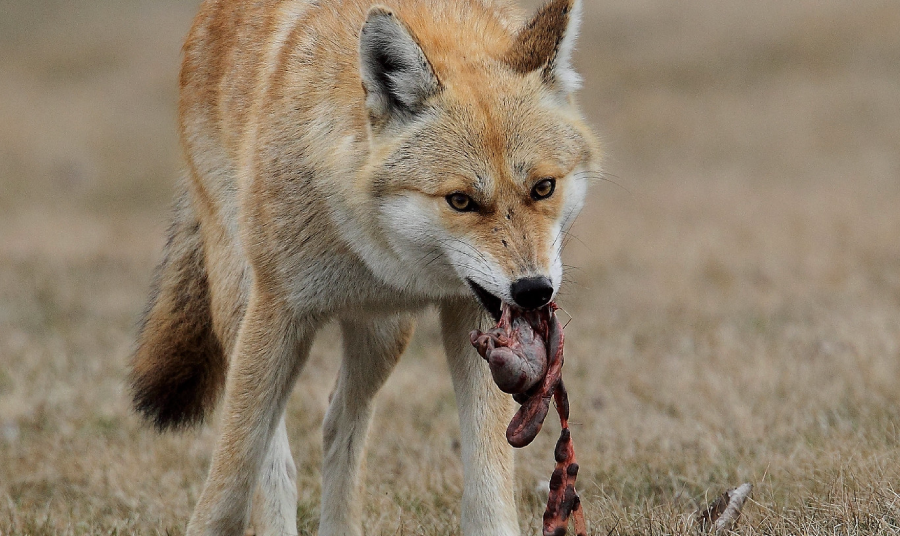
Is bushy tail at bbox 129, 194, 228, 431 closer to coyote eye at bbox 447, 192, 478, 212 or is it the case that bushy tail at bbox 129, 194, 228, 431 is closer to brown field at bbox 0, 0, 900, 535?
brown field at bbox 0, 0, 900, 535

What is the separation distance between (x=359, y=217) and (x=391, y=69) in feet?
1.74

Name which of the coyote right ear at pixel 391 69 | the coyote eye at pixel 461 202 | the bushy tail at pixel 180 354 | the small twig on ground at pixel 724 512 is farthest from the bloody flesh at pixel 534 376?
the bushy tail at pixel 180 354

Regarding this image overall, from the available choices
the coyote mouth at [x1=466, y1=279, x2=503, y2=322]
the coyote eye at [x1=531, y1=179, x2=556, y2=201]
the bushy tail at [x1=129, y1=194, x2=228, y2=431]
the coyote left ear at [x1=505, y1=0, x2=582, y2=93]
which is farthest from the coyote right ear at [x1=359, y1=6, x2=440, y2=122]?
the bushy tail at [x1=129, y1=194, x2=228, y2=431]

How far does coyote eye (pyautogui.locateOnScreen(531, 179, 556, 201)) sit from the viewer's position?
352 centimetres

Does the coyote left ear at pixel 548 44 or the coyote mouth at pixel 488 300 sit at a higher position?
the coyote left ear at pixel 548 44

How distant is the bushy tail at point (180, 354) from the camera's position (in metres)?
4.86

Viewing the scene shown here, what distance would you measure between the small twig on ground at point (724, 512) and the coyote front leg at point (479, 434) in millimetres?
715

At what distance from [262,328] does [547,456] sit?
191cm

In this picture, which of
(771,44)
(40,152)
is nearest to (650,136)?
(771,44)

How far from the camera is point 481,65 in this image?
12.5ft

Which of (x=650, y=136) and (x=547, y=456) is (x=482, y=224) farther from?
(x=650, y=136)

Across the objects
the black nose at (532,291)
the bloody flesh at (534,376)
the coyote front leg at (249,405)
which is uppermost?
the black nose at (532,291)

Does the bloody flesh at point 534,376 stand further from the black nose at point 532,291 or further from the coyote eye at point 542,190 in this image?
the coyote eye at point 542,190

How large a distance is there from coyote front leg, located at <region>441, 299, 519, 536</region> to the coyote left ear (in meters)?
0.92
